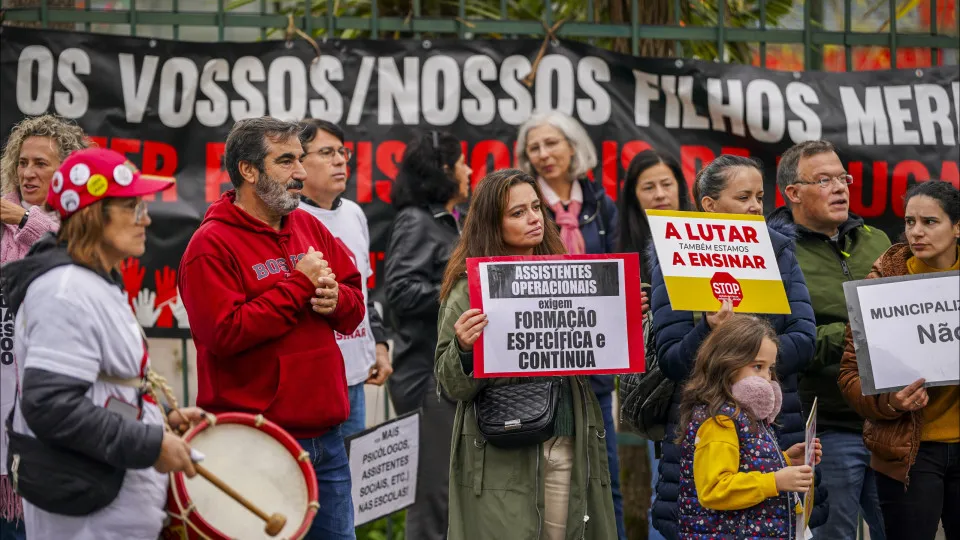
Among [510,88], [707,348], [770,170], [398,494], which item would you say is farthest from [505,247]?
[770,170]

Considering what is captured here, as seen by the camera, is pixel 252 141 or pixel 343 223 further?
pixel 343 223

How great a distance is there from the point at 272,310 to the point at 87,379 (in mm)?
977

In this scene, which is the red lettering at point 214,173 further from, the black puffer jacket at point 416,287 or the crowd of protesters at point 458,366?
the black puffer jacket at point 416,287

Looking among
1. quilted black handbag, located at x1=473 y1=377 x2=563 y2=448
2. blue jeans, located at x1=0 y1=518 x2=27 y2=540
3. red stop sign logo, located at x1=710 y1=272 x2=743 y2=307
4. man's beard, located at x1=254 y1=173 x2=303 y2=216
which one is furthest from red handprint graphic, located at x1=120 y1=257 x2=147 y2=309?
red stop sign logo, located at x1=710 y1=272 x2=743 y2=307

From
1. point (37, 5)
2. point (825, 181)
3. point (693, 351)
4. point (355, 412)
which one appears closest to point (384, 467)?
point (355, 412)

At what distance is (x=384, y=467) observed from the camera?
21.5 ft

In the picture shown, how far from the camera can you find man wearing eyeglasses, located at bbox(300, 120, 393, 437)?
652 centimetres

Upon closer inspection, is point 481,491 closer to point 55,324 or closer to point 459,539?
point 459,539

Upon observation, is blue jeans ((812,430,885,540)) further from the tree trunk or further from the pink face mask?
the tree trunk

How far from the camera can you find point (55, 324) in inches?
151

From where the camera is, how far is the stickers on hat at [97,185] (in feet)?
13.0

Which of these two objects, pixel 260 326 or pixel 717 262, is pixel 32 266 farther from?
pixel 717 262

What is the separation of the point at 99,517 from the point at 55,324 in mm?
615

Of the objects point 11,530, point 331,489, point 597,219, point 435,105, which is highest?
point 435,105
